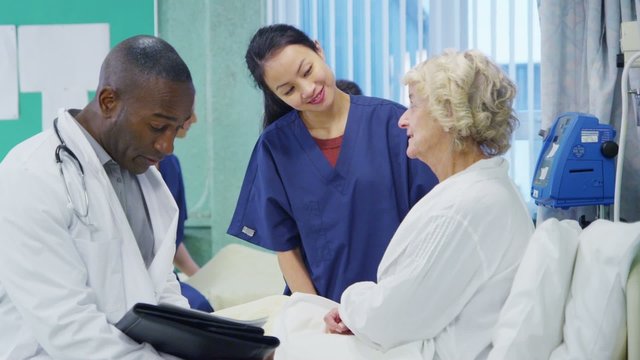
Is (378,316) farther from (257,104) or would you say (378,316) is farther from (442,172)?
(257,104)

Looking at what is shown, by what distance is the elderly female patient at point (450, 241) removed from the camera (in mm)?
1495

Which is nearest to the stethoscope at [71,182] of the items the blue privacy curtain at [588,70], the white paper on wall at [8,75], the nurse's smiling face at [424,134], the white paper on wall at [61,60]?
the nurse's smiling face at [424,134]

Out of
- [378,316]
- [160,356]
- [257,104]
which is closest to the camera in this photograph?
[160,356]

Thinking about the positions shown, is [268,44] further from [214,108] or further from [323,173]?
[214,108]

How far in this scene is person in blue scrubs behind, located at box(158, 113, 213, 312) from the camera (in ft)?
9.57

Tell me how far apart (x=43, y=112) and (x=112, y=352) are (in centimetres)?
287

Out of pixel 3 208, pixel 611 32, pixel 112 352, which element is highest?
pixel 611 32

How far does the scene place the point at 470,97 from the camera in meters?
1.61

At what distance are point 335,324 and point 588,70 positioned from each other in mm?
1754

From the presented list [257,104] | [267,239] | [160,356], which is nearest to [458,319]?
[160,356]

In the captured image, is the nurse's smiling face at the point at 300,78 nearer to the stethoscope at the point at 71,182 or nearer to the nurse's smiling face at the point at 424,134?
the nurse's smiling face at the point at 424,134

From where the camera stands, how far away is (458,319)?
1521mm

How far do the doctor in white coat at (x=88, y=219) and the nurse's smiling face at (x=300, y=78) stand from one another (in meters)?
0.55

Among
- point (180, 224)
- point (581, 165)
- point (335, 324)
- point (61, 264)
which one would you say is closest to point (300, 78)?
point (335, 324)
